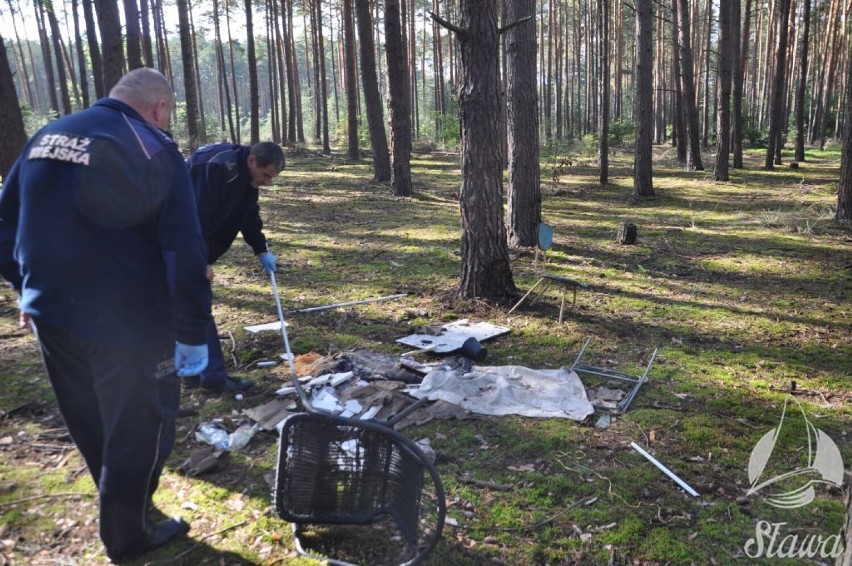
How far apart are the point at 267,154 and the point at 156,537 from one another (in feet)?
7.84

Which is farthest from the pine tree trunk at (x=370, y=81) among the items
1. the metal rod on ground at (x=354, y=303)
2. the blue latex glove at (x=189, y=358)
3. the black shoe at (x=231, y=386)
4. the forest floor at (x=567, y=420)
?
the blue latex glove at (x=189, y=358)

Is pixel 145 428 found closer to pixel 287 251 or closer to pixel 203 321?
pixel 203 321

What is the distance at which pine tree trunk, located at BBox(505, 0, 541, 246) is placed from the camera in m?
8.15

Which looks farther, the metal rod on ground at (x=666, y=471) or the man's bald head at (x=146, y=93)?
the metal rod on ground at (x=666, y=471)

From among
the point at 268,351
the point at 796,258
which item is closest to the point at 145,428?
the point at 268,351

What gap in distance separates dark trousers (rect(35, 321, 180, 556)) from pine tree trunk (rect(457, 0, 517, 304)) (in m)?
3.96

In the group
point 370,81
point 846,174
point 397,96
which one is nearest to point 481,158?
point 846,174

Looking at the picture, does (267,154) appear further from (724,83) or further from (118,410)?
(724,83)

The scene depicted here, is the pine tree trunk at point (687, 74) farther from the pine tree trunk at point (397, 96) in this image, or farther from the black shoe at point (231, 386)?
the black shoe at point (231, 386)

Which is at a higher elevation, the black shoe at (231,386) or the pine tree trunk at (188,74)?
the pine tree trunk at (188,74)

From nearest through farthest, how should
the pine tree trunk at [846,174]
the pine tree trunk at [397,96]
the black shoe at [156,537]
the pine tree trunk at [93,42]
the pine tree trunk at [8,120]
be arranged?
1. the black shoe at [156,537]
2. the pine tree trunk at [8,120]
3. the pine tree trunk at [846,174]
4. the pine tree trunk at [397,96]
5. the pine tree trunk at [93,42]

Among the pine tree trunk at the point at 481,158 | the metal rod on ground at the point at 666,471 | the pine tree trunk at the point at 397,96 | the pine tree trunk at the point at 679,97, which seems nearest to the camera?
the metal rod on ground at the point at 666,471

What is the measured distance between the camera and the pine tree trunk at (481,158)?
5.66m

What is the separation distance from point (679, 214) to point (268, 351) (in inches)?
369
